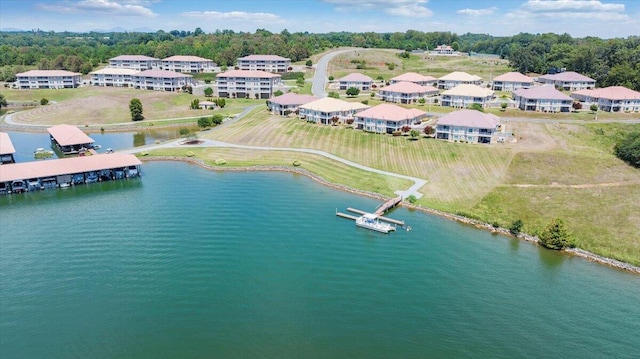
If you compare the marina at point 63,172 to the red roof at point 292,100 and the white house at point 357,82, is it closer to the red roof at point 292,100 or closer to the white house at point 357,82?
the red roof at point 292,100

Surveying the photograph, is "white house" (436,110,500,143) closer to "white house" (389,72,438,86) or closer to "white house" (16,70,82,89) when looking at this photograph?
"white house" (389,72,438,86)

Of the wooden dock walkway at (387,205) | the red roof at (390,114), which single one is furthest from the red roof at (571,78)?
the wooden dock walkway at (387,205)

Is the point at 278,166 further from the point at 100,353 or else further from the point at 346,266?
the point at 100,353

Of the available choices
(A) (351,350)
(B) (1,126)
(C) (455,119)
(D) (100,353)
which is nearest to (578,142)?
(C) (455,119)

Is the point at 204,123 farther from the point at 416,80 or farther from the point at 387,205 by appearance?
the point at 416,80

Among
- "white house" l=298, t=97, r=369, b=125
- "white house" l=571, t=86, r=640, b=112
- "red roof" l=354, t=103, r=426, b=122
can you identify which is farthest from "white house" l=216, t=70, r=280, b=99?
"white house" l=571, t=86, r=640, b=112
